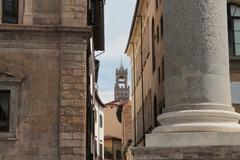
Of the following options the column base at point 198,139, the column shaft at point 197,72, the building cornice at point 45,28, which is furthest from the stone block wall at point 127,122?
the column base at point 198,139

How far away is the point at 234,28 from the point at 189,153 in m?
18.8

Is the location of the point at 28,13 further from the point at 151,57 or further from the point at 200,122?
the point at 151,57

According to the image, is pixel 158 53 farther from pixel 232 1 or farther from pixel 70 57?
pixel 70 57

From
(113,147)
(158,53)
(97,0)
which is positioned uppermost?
(97,0)

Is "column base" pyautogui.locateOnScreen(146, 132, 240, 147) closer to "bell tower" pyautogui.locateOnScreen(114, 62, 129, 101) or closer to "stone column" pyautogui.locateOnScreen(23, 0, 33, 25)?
"stone column" pyautogui.locateOnScreen(23, 0, 33, 25)

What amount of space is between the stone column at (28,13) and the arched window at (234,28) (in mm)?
9146

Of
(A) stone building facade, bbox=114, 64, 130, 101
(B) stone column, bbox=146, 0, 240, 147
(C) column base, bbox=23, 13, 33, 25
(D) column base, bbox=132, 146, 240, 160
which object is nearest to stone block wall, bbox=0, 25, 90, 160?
(C) column base, bbox=23, 13, 33, 25

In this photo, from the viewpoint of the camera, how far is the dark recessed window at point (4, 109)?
1803 centimetres

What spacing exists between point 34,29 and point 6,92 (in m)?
2.09

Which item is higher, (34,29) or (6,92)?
(34,29)

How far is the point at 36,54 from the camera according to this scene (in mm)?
18406

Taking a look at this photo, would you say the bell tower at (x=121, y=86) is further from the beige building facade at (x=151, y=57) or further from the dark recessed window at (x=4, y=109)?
the dark recessed window at (x=4, y=109)

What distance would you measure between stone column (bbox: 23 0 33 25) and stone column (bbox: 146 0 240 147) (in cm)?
1188

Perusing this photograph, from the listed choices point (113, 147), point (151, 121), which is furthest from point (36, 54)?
point (113, 147)
